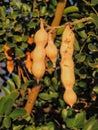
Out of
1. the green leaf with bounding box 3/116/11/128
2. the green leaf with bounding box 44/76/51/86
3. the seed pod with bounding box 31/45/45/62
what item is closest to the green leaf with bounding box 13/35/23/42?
the green leaf with bounding box 44/76/51/86

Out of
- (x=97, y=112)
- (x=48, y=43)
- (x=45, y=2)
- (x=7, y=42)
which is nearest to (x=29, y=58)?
(x=7, y=42)

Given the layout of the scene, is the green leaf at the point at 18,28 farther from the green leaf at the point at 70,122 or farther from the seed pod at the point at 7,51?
the green leaf at the point at 70,122

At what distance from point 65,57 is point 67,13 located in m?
0.72

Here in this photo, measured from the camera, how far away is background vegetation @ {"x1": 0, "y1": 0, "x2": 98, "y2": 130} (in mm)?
2516

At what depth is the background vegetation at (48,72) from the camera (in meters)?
2.52

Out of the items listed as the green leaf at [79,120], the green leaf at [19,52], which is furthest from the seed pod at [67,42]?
the green leaf at [19,52]

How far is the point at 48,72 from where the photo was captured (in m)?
2.89

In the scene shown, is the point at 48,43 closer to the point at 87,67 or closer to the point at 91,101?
the point at 87,67

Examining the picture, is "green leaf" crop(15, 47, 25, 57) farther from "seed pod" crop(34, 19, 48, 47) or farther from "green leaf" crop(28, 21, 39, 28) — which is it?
"seed pod" crop(34, 19, 48, 47)

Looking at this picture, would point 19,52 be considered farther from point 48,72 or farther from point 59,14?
point 59,14

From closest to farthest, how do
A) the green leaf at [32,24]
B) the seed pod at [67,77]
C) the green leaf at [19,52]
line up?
the seed pod at [67,77]
the green leaf at [32,24]
the green leaf at [19,52]

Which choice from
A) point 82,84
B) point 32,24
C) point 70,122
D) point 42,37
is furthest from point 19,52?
point 42,37

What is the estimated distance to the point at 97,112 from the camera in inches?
119

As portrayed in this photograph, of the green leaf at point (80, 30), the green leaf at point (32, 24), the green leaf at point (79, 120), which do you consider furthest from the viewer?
the green leaf at point (32, 24)
